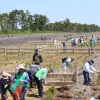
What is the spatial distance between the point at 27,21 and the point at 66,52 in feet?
247

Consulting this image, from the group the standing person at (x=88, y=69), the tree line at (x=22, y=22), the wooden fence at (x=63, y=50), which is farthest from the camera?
the tree line at (x=22, y=22)

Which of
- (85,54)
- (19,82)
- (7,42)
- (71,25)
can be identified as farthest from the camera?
(71,25)

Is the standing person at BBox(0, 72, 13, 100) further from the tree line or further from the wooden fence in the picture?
the tree line

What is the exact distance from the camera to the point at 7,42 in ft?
172

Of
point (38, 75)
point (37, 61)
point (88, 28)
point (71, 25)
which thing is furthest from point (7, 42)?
point (88, 28)

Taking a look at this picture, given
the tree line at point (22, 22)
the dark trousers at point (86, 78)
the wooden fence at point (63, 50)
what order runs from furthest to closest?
the tree line at point (22, 22) → the wooden fence at point (63, 50) → the dark trousers at point (86, 78)

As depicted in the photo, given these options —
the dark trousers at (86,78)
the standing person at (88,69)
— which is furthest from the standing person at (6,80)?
the dark trousers at (86,78)

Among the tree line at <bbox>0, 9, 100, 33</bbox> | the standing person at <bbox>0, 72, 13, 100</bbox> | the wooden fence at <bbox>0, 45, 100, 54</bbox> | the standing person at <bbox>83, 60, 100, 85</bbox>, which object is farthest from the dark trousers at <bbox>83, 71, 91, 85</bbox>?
the tree line at <bbox>0, 9, 100, 33</bbox>

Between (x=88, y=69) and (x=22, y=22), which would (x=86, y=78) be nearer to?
(x=88, y=69)

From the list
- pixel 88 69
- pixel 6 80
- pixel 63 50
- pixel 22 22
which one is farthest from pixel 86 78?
pixel 22 22

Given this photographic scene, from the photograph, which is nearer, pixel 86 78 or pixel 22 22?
pixel 86 78

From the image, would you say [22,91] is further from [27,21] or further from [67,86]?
[27,21]

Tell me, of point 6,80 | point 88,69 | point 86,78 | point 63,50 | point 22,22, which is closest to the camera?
point 6,80

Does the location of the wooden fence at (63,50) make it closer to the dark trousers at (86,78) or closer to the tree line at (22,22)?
the dark trousers at (86,78)
